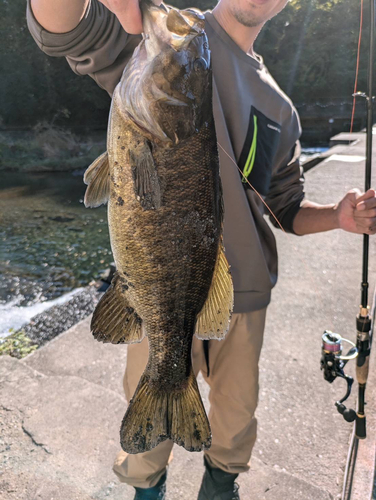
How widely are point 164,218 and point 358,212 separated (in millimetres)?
1215

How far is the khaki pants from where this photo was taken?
2.22 metres

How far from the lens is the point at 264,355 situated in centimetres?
357

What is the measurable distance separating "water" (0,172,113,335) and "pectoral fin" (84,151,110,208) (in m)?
4.65

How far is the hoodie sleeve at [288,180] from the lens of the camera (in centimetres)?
229

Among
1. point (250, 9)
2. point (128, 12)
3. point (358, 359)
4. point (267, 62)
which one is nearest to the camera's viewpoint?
point (128, 12)

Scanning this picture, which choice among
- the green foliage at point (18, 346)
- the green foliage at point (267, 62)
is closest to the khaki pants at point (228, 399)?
the green foliage at point (18, 346)

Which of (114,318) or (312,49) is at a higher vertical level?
(312,49)

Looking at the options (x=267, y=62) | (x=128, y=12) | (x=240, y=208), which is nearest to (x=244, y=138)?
(x=240, y=208)

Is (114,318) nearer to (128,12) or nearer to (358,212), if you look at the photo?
(128,12)

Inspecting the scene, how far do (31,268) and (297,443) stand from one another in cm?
787

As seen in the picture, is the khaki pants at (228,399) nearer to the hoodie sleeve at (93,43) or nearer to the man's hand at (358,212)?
the man's hand at (358,212)

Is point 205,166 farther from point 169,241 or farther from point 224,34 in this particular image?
point 224,34

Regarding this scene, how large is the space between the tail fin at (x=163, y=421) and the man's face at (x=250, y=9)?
65.6 inches

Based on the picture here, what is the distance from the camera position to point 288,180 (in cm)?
245
